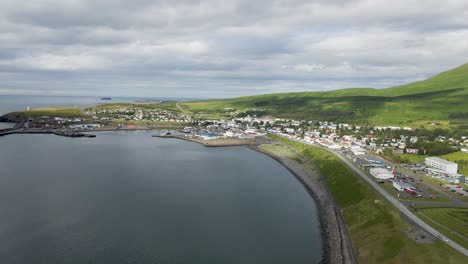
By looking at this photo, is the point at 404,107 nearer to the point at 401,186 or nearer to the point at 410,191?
the point at 401,186

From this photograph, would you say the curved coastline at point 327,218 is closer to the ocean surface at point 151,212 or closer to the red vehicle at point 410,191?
the ocean surface at point 151,212

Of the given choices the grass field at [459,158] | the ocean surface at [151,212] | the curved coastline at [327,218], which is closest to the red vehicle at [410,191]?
the curved coastline at [327,218]

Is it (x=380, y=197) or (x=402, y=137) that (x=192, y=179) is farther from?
(x=402, y=137)

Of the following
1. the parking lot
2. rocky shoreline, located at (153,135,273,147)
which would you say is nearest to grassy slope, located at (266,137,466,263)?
the parking lot

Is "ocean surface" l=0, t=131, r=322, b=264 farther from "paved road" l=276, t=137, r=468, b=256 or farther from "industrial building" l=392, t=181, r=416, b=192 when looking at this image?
"industrial building" l=392, t=181, r=416, b=192

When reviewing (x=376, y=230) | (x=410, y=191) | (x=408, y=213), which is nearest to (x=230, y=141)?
(x=410, y=191)
